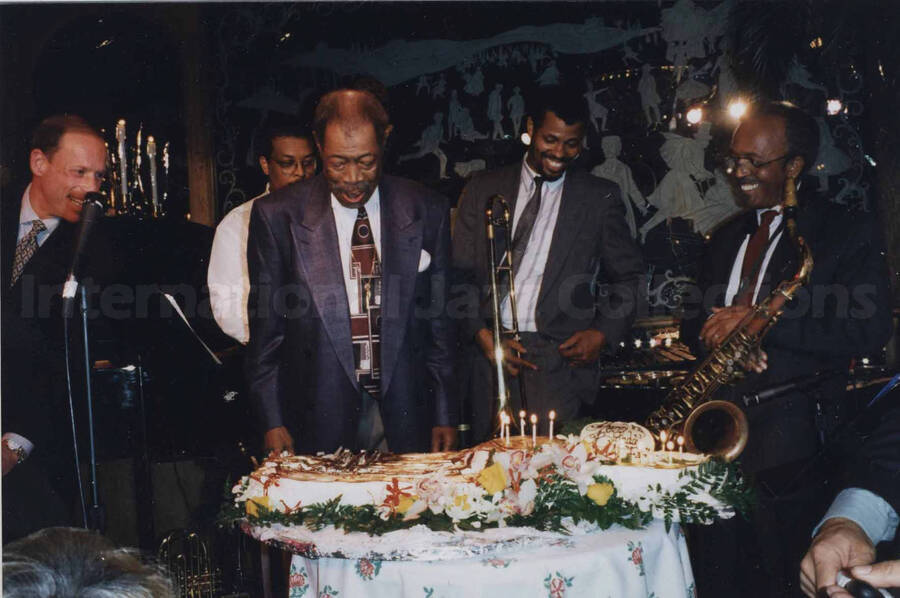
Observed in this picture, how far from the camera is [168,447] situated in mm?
5047

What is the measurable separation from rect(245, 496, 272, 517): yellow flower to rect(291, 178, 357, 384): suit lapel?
112 cm

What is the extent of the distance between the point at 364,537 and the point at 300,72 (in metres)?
5.00

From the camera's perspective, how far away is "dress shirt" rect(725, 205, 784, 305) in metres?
4.36

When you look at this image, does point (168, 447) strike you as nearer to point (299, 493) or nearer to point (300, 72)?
point (299, 493)

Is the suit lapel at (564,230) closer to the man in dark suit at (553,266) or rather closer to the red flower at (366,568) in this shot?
the man in dark suit at (553,266)

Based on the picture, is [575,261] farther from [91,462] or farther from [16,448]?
[16,448]

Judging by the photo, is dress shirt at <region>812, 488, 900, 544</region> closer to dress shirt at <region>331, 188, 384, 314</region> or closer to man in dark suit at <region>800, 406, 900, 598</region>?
man in dark suit at <region>800, 406, 900, 598</region>

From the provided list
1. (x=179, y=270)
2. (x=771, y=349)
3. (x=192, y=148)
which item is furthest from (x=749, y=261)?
(x=192, y=148)

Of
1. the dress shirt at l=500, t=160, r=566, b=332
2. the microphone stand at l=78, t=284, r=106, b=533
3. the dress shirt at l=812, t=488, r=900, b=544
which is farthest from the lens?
the dress shirt at l=500, t=160, r=566, b=332

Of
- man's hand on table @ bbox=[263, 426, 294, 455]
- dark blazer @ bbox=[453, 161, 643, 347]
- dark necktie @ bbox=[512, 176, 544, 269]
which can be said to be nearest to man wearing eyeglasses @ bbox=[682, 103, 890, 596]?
dark blazer @ bbox=[453, 161, 643, 347]

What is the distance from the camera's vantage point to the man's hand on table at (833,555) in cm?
185

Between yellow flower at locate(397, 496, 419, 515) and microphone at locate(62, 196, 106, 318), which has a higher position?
microphone at locate(62, 196, 106, 318)

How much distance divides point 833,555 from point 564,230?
2.92 metres

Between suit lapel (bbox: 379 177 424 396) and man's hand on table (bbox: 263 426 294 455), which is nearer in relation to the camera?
man's hand on table (bbox: 263 426 294 455)
